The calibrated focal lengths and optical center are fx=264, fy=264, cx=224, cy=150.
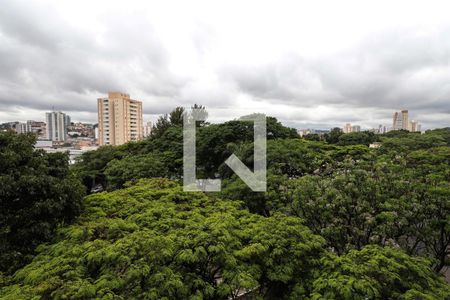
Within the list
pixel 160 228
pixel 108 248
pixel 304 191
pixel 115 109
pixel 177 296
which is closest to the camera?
pixel 177 296

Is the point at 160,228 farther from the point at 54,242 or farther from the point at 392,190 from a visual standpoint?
the point at 392,190

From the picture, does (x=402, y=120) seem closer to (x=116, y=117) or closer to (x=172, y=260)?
(x=116, y=117)

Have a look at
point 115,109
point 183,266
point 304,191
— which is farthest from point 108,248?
point 115,109

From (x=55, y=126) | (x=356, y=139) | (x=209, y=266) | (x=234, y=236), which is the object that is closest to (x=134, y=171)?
(x=234, y=236)

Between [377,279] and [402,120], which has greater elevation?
[402,120]

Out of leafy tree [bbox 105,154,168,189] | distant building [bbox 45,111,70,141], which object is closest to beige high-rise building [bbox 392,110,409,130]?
leafy tree [bbox 105,154,168,189]

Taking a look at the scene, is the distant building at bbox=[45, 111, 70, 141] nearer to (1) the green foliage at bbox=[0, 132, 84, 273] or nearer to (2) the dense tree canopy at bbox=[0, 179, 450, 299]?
(1) the green foliage at bbox=[0, 132, 84, 273]
